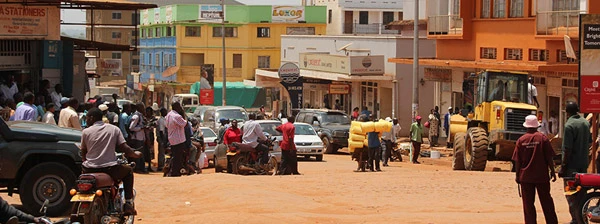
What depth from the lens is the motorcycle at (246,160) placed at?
23906 mm

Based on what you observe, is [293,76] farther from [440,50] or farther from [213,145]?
[213,145]

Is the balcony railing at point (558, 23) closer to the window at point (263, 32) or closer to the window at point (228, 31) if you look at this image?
the window at point (263, 32)

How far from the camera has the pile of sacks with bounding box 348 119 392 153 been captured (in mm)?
26594

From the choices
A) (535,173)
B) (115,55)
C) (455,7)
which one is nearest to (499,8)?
(455,7)

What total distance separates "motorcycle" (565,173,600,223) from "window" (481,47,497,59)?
1090 inches

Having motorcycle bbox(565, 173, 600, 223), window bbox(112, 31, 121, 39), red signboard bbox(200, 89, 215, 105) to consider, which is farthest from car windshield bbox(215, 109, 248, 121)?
window bbox(112, 31, 121, 39)

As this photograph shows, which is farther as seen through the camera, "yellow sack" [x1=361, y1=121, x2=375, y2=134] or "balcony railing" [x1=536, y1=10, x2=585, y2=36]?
"balcony railing" [x1=536, y1=10, x2=585, y2=36]

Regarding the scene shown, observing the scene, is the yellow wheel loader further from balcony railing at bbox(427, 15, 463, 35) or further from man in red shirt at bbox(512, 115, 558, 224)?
balcony railing at bbox(427, 15, 463, 35)

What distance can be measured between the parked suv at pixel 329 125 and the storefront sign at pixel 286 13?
139ft

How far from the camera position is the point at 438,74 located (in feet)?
151

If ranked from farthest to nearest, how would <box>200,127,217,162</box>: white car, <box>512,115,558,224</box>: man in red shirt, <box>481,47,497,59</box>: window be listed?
1. <box>481,47,497,59</box>: window
2. <box>200,127,217,162</box>: white car
3. <box>512,115,558,224</box>: man in red shirt

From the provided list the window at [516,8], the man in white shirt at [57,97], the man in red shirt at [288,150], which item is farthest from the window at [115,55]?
the man in red shirt at [288,150]

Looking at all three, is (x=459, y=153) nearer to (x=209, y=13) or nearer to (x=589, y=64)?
(x=589, y=64)

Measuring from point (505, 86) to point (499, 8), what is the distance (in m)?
14.1
